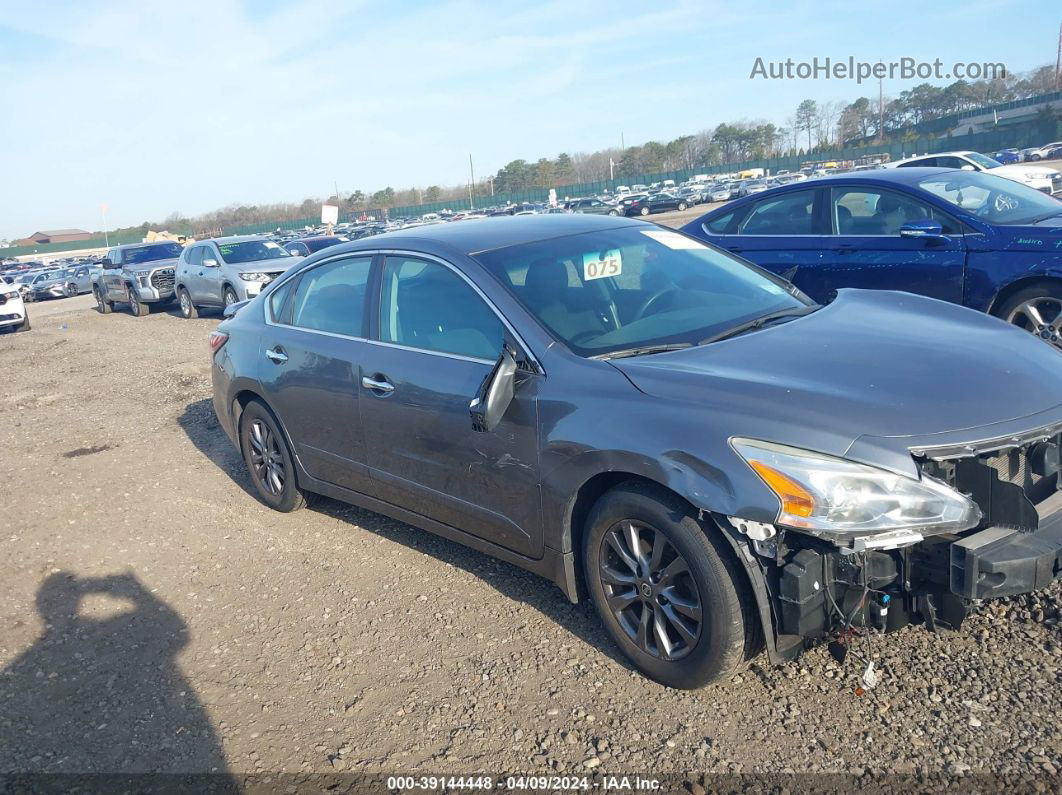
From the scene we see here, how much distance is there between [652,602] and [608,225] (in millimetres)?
2148

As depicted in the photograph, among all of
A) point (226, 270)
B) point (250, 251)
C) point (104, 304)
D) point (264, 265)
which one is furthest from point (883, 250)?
point (104, 304)

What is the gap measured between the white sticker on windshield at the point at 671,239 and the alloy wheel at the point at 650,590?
72.0 inches

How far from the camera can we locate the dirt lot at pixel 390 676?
9.60 feet

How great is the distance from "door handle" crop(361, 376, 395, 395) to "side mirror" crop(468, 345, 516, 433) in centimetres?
74

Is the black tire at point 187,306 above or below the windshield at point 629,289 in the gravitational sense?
below

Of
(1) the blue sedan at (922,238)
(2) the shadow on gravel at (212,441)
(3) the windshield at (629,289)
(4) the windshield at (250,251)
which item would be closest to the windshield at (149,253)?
(4) the windshield at (250,251)

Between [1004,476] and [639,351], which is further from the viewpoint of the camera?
[639,351]

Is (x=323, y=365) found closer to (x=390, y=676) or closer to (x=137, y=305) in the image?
(x=390, y=676)

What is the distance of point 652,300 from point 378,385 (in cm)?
136

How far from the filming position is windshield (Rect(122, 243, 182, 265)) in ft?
69.2

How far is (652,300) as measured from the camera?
13.3 feet

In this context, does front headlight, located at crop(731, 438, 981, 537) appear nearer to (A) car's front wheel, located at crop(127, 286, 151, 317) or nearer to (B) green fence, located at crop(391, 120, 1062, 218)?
(A) car's front wheel, located at crop(127, 286, 151, 317)

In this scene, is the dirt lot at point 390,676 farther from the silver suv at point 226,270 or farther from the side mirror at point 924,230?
Answer: the silver suv at point 226,270

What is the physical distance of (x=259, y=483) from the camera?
5660 mm
